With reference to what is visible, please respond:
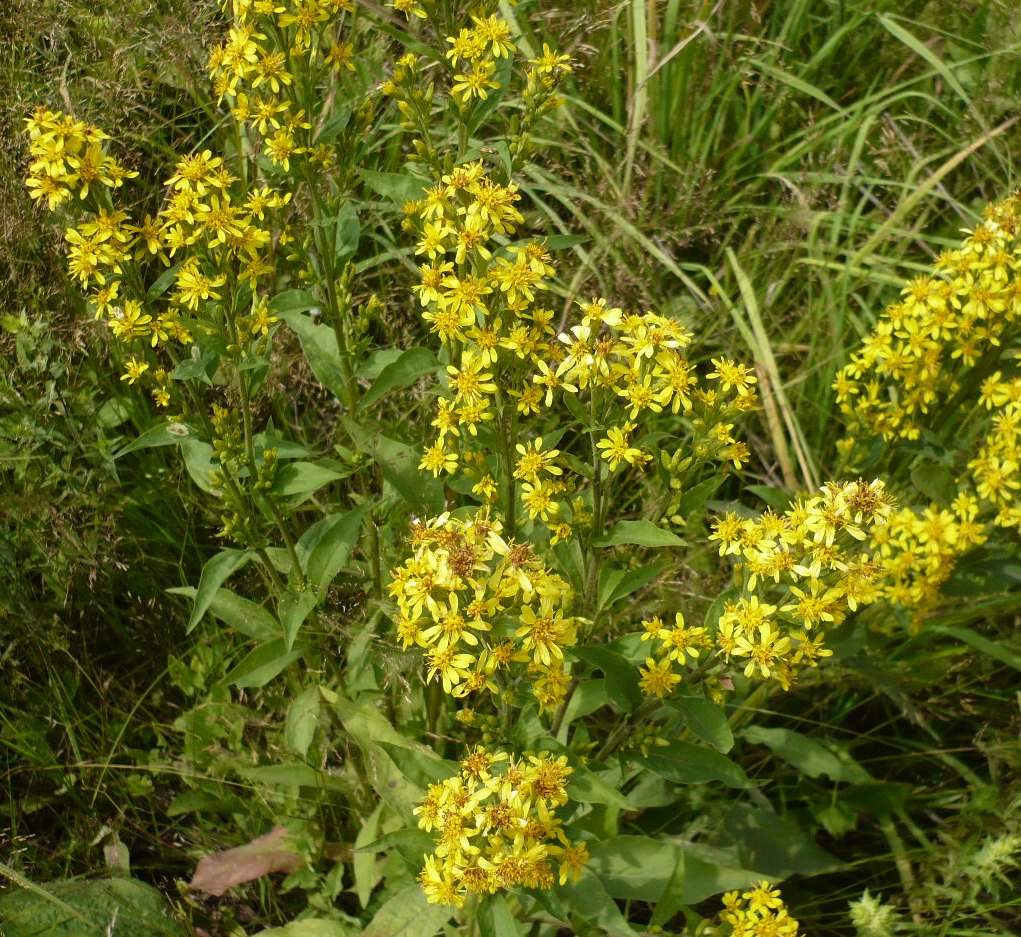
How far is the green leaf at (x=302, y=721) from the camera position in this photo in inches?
120

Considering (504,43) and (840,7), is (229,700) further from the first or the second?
(840,7)

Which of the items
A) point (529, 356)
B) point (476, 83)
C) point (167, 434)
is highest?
point (476, 83)

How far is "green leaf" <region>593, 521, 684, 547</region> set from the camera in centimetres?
238

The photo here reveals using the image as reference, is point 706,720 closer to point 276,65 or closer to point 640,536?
point 640,536

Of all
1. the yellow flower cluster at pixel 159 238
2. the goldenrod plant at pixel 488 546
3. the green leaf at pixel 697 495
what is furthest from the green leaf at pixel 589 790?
the yellow flower cluster at pixel 159 238

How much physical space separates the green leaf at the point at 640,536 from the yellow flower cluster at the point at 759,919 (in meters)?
1.04

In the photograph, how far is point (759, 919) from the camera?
2635 millimetres

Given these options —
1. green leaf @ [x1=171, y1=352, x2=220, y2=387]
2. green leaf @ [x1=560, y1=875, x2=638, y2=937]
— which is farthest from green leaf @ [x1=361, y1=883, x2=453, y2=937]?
green leaf @ [x1=171, y1=352, x2=220, y2=387]

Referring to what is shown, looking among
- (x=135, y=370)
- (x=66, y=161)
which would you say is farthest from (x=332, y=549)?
(x=66, y=161)

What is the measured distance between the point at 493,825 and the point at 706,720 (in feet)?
2.01

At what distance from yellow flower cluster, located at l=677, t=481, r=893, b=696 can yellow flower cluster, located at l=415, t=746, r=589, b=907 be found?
1.30 feet

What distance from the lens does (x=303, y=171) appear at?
281 cm

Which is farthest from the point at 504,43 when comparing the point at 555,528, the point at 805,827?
the point at 805,827

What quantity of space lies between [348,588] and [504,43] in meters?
1.80
